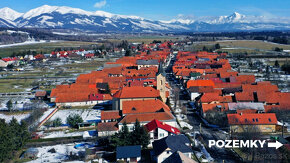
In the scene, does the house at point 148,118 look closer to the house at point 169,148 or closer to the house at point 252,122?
the house at point 169,148

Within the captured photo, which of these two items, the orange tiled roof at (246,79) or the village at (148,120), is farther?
the orange tiled roof at (246,79)

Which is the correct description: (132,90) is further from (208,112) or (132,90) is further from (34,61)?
(34,61)

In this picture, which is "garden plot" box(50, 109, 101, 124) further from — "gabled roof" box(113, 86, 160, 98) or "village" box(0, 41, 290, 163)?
"gabled roof" box(113, 86, 160, 98)

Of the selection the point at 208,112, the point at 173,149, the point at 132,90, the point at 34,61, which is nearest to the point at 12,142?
the point at 173,149

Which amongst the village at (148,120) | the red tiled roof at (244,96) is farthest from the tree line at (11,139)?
the red tiled roof at (244,96)

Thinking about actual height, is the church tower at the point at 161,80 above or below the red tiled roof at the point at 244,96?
above
